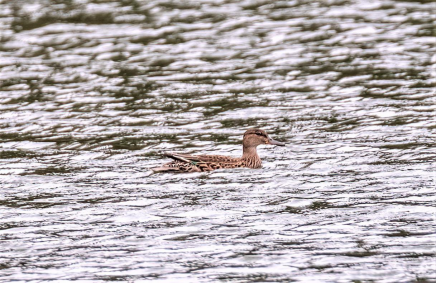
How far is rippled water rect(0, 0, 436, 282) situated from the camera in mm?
11367

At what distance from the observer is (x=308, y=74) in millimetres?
22219

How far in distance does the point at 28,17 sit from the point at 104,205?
15.3m

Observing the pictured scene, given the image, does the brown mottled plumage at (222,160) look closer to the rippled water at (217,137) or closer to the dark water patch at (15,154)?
the rippled water at (217,137)

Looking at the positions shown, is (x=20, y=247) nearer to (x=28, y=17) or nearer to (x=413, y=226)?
(x=413, y=226)

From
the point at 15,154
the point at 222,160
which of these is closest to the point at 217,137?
the point at 222,160

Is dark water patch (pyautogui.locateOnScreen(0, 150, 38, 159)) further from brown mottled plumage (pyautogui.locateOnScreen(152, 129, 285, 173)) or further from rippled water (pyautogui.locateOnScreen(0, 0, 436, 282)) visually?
brown mottled plumage (pyautogui.locateOnScreen(152, 129, 285, 173))

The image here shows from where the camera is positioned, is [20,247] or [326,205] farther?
[326,205]

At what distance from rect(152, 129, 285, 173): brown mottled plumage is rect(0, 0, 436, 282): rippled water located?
0.18 m

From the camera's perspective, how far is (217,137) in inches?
710

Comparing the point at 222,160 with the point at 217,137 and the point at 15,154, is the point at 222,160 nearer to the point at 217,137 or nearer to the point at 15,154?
the point at 217,137

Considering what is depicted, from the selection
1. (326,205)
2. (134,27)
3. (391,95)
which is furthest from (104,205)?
(134,27)

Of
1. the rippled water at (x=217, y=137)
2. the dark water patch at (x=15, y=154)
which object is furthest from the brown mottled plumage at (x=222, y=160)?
the dark water patch at (x=15, y=154)

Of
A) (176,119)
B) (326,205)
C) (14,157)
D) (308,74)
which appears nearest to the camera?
(326,205)

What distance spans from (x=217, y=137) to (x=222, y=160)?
2080mm
